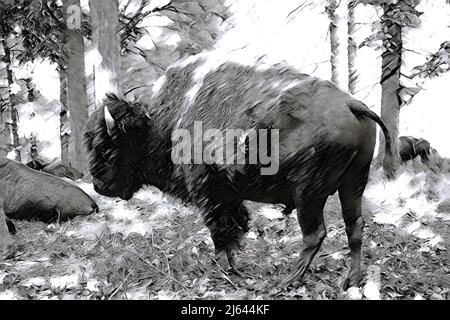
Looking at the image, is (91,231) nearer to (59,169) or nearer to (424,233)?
(59,169)

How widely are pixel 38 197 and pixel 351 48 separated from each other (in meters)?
4.05

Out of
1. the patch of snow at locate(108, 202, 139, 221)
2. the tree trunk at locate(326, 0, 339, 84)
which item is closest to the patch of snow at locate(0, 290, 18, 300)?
the patch of snow at locate(108, 202, 139, 221)

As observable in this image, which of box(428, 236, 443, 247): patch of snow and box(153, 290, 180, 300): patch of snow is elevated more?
box(428, 236, 443, 247): patch of snow

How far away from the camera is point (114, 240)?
4637mm

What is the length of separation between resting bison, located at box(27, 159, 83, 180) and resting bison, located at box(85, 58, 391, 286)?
2651mm

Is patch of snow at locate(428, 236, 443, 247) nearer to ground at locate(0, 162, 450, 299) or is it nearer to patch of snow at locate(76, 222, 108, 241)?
ground at locate(0, 162, 450, 299)

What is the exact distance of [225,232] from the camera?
4020mm

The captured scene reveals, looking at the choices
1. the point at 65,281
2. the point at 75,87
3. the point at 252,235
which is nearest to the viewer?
the point at 65,281

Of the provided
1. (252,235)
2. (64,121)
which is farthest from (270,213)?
(64,121)

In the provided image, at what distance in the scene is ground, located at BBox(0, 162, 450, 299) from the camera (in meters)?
3.64

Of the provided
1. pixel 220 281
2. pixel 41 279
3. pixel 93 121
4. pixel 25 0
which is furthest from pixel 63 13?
pixel 220 281

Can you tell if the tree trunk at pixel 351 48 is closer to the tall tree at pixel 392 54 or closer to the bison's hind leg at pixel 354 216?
the tall tree at pixel 392 54

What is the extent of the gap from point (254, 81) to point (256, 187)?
79 centimetres
